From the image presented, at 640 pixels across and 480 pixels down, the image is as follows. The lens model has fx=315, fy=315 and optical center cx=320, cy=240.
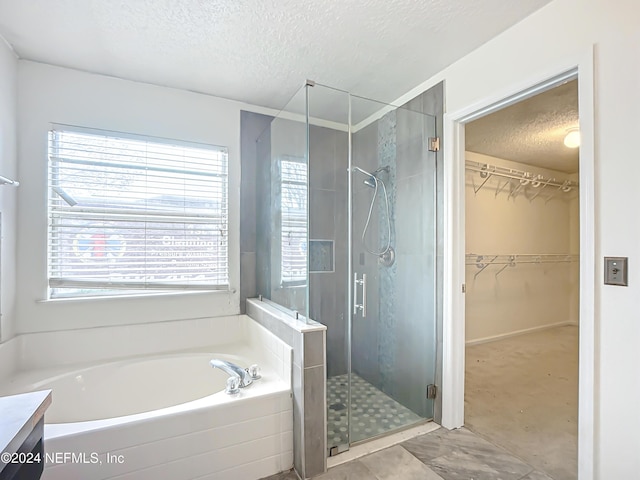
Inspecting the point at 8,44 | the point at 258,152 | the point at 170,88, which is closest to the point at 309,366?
the point at 258,152

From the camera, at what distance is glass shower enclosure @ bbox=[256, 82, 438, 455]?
7.53 feet

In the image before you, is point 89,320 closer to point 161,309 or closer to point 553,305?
point 161,309

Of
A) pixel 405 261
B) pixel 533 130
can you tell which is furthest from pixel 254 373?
pixel 533 130

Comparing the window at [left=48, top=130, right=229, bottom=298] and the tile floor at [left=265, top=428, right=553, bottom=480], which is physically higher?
the window at [left=48, top=130, right=229, bottom=298]

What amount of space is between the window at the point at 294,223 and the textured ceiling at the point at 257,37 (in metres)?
0.71

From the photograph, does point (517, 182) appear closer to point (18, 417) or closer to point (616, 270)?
point (616, 270)

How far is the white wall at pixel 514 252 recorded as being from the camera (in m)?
4.05

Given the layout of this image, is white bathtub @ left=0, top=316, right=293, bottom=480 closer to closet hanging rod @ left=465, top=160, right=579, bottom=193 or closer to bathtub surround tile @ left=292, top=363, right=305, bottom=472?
bathtub surround tile @ left=292, top=363, right=305, bottom=472

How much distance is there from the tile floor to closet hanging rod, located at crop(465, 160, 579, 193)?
309 centimetres

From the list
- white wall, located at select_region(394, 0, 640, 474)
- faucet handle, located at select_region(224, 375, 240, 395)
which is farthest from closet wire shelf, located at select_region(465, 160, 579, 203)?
faucet handle, located at select_region(224, 375, 240, 395)

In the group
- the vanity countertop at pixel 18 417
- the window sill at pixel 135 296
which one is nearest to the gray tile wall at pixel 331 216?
the window sill at pixel 135 296

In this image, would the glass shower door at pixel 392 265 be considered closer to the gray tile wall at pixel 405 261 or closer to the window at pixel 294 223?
the gray tile wall at pixel 405 261

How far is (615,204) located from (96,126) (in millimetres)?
3081

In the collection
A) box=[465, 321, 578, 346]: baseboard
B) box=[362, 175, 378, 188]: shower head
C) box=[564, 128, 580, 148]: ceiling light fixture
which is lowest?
box=[465, 321, 578, 346]: baseboard
